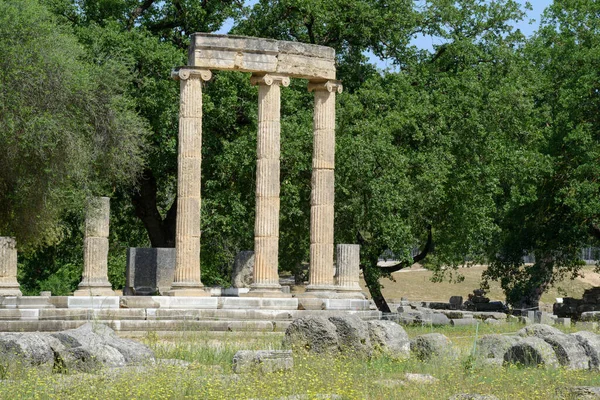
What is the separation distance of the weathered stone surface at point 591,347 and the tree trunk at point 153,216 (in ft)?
66.7

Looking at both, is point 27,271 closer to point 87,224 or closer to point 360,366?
point 87,224

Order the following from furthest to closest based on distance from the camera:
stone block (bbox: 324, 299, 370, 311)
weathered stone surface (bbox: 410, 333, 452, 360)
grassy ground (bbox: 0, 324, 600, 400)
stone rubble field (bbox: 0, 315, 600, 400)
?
stone block (bbox: 324, 299, 370, 311) < weathered stone surface (bbox: 410, 333, 452, 360) < stone rubble field (bbox: 0, 315, 600, 400) < grassy ground (bbox: 0, 324, 600, 400)

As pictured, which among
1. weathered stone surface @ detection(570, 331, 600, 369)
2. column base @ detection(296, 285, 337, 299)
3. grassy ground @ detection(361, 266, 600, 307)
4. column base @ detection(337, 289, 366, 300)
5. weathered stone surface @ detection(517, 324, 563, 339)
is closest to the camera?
weathered stone surface @ detection(570, 331, 600, 369)

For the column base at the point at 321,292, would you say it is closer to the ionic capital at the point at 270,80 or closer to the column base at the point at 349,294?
the column base at the point at 349,294

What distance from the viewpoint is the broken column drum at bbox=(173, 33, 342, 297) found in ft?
92.1

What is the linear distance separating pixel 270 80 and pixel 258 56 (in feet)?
2.36

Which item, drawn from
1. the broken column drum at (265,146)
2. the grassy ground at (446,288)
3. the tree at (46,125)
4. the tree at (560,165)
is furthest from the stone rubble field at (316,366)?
the grassy ground at (446,288)

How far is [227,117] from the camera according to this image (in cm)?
3409

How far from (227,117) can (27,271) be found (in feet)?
60.0

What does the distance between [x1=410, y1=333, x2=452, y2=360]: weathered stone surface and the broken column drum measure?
10030 mm

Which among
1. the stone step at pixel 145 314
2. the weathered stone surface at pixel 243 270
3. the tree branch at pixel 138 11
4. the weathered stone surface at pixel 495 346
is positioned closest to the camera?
the weathered stone surface at pixel 495 346

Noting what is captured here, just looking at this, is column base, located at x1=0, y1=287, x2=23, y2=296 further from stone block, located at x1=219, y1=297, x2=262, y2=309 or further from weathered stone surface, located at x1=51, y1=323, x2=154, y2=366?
weathered stone surface, located at x1=51, y1=323, x2=154, y2=366

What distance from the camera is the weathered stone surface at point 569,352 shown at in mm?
17781

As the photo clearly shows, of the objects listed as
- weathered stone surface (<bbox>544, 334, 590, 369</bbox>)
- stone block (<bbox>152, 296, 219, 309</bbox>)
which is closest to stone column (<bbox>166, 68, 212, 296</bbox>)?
stone block (<bbox>152, 296, 219, 309</bbox>)
